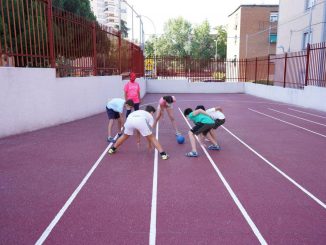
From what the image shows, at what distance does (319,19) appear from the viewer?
19.0 meters

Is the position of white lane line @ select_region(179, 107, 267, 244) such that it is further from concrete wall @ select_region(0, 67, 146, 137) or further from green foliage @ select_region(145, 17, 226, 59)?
green foliage @ select_region(145, 17, 226, 59)

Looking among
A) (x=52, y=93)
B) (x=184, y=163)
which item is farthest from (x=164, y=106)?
(x=52, y=93)

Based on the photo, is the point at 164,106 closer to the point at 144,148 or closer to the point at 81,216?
the point at 144,148

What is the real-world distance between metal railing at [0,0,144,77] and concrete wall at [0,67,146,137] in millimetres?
344

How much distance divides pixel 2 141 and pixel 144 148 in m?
3.25

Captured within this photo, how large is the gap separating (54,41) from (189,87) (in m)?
16.2

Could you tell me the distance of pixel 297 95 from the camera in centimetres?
1627

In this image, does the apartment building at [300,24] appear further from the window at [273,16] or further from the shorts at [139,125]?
the shorts at [139,125]

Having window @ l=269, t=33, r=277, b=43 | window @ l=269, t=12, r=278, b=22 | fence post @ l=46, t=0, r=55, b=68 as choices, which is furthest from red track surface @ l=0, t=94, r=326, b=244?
window @ l=269, t=12, r=278, b=22

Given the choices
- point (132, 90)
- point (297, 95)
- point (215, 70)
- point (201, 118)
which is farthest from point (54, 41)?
point (215, 70)

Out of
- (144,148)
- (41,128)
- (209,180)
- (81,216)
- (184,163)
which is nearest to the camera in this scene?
(81,216)

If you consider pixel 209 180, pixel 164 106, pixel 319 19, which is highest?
pixel 319 19

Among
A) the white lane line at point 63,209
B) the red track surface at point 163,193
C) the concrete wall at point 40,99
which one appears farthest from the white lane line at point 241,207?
the concrete wall at point 40,99

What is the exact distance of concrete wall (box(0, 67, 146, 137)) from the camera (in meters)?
7.70
